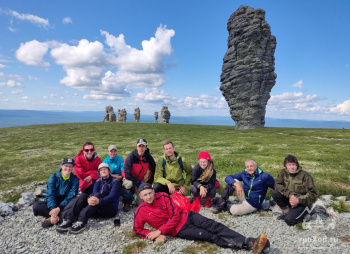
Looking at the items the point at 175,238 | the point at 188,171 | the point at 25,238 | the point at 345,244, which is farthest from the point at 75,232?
the point at 345,244

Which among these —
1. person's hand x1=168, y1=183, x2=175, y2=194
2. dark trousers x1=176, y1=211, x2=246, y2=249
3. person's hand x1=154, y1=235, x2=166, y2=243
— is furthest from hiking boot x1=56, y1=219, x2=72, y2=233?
dark trousers x1=176, y1=211, x2=246, y2=249

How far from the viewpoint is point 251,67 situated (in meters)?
59.6

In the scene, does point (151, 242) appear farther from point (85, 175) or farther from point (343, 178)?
point (343, 178)

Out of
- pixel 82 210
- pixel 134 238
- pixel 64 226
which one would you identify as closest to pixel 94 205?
pixel 82 210

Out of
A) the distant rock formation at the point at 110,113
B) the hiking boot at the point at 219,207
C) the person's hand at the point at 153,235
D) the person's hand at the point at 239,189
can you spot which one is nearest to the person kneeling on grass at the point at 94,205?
the person's hand at the point at 153,235

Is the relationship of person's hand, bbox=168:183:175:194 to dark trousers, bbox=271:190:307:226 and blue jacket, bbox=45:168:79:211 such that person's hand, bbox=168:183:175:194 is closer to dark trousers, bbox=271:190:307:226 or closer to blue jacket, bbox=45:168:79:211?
blue jacket, bbox=45:168:79:211

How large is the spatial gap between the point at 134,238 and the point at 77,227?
2541 mm

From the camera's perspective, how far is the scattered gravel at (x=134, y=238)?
7.10 metres

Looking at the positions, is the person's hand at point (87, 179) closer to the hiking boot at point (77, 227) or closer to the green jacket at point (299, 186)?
the hiking boot at point (77, 227)

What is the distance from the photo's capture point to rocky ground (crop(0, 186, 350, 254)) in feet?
23.3

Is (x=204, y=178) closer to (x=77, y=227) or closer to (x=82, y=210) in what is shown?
(x=82, y=210)

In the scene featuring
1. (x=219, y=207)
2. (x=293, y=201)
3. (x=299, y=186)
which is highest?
(x=299, y=186)

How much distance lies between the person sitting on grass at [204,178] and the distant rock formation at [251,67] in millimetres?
53815

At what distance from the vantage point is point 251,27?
59.5 meters
